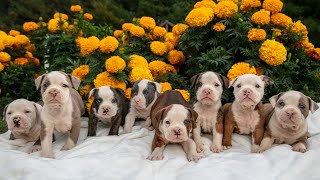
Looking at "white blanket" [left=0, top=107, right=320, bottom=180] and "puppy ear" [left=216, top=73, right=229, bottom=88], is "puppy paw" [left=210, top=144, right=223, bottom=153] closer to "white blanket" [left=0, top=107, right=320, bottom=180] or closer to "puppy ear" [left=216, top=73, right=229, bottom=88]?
"white blanket" [left=0, top=107, right=320, bottom=180]

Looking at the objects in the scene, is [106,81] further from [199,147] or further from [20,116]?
Result: [199,147]

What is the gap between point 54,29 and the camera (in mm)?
6398

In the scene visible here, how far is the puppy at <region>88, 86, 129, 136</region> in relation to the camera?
4553mm

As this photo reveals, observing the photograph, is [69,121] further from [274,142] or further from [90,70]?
[274,142]

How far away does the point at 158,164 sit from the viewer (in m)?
3.91

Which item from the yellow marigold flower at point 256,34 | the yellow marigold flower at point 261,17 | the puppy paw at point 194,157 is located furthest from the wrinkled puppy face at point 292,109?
the yellow marigold flower at point 261,17

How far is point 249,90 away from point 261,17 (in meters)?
1.45

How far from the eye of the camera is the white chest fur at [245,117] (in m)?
4.35

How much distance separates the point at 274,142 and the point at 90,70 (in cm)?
264

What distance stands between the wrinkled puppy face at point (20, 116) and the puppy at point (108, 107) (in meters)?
0.69

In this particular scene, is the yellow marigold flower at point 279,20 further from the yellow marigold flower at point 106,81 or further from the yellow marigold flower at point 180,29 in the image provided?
the yellow marigold flower at point 106,81

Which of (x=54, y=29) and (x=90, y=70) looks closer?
(x=90, y=70)

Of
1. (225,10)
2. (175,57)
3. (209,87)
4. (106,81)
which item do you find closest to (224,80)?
(209,87)

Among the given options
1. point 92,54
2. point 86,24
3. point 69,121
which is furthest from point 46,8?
point 69,121
